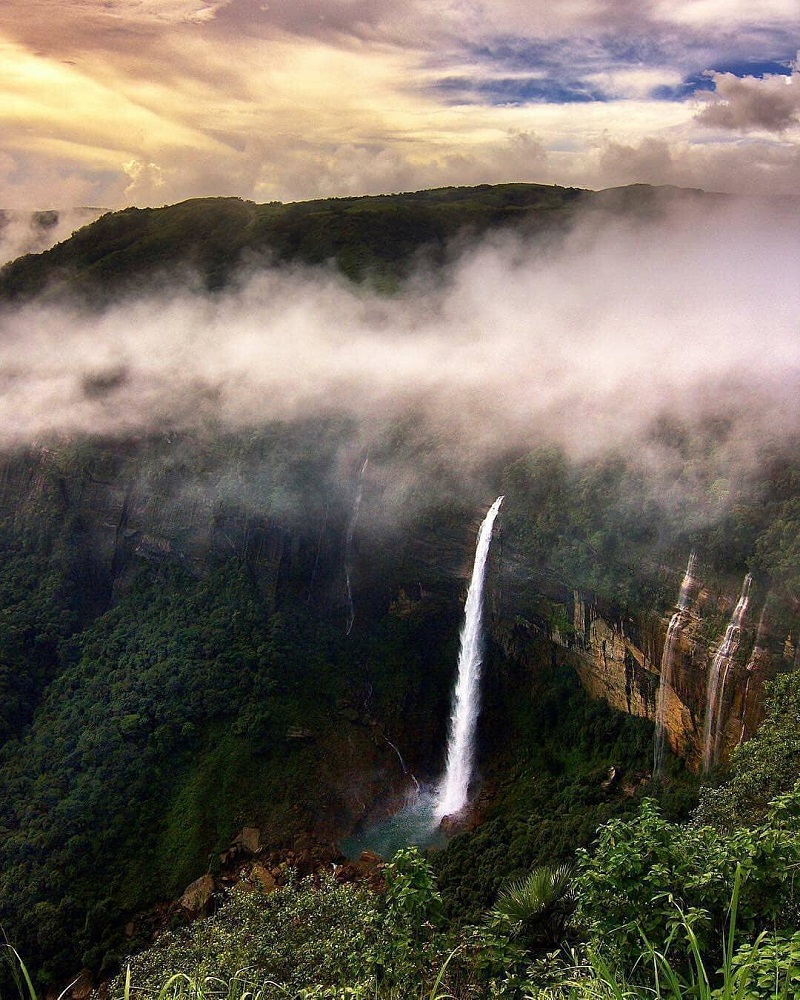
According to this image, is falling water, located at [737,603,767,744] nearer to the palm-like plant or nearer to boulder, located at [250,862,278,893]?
the palm-like plant

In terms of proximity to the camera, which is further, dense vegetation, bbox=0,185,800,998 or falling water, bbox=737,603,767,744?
falling water, bbox=737,603,767,744

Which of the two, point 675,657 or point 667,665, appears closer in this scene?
point 675,657

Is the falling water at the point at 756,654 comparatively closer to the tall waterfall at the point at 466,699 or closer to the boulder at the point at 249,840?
the tall waterfall at the point at 466,699

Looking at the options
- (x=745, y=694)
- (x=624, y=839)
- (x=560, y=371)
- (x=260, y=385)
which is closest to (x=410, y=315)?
(x=260, y=385)

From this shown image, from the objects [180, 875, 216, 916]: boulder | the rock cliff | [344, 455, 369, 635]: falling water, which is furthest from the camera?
[344, 455, 369, 635]: falling water

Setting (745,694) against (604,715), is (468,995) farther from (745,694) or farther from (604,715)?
(604,715)

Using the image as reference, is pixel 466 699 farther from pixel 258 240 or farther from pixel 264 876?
pixel 258 240

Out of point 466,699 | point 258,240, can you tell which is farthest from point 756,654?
point 258,240

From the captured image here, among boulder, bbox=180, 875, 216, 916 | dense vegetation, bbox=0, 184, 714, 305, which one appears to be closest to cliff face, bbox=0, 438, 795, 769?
boulder, bbox=180, 875, 216, 916
